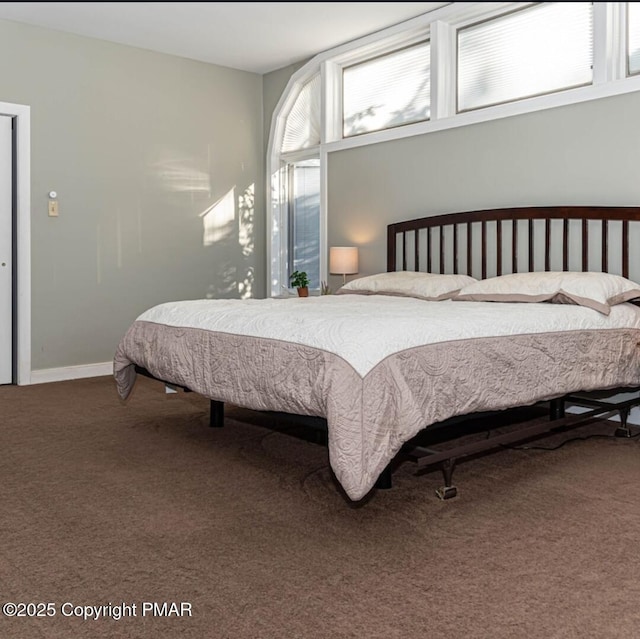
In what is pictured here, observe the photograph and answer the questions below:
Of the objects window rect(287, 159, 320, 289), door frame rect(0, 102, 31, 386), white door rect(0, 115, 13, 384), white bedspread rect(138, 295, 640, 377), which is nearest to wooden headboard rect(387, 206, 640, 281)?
white bedspread rect(138, 295, 640, 377)

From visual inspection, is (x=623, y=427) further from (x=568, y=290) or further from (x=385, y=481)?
(x=385, y=481)

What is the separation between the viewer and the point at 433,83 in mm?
4820

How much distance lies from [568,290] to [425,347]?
4.17ft

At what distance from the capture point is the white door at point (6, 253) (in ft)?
16.4

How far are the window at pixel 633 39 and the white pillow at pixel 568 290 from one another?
4.14 ft

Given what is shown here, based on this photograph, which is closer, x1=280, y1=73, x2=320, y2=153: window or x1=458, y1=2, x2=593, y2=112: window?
x1=458, y1=2, x2=593, y2=112: window

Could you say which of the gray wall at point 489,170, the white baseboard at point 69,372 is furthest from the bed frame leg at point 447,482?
the white baseboard at point 69,372

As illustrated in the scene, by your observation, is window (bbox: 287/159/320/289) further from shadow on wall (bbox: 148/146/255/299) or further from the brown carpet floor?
the brown carpet floor

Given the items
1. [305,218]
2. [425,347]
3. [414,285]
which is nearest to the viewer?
[425,347]

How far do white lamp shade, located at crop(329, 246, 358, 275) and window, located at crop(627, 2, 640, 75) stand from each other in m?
2.29

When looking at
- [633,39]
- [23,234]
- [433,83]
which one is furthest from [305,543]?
[23,234]

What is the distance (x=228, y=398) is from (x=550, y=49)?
304 centimetres

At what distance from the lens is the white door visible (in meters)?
4.99

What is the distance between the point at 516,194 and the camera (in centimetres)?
436
